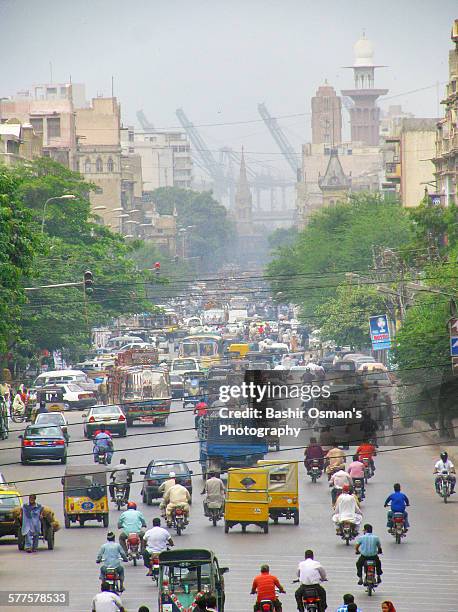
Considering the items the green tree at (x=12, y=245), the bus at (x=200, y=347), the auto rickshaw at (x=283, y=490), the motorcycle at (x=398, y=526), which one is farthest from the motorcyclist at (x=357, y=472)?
the bus at (x=200, y=347)

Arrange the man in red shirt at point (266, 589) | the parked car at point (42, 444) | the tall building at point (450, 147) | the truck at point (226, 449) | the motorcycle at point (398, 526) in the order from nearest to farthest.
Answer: the man in red shirt at point (266, 589) < the motorcycle at point (398, 526) < the truck at point (226, 449) < the parked car at point (42, 444) < the tall building at point (450, 147)

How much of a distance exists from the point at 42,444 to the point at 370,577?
22.0 metres

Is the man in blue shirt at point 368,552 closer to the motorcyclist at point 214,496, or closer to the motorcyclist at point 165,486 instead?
the motorcyclist at point 165,486

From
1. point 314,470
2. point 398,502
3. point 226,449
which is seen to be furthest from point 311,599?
point 314,470

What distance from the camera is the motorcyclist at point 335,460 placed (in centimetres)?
4253

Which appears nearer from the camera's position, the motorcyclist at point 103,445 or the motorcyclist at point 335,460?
the motorcyclist at point 335,460

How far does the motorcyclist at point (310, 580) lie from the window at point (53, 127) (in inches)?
5551

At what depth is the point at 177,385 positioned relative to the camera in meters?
75.0

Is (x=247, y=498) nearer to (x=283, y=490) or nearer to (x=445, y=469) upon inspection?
(x=283, y=490)

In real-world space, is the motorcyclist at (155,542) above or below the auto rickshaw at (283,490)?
below

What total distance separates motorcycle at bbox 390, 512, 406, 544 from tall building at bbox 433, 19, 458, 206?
54556 millimetres

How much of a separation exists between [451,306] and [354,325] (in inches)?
1527

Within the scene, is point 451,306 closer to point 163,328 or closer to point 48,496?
point 48,496

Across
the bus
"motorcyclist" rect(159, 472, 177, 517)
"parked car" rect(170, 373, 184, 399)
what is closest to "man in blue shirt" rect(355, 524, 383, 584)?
"motorcyclist" rect(159, 472, 177, 517)
